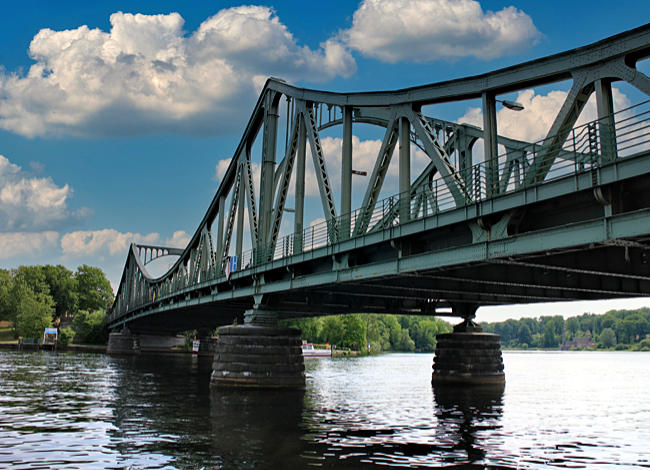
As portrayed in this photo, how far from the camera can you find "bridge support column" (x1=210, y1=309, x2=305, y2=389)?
34188mm

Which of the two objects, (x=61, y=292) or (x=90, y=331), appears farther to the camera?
(x=61, y=292)

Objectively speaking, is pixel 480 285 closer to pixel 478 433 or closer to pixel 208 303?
pixel 478 433

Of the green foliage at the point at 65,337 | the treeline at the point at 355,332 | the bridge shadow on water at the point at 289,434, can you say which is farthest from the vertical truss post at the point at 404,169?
the green foliage at the point at 65,337

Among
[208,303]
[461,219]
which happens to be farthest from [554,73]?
[208,303]

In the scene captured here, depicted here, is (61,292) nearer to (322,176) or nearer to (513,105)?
(322,176)

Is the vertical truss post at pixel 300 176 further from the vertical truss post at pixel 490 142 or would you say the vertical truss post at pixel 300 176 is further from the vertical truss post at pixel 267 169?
the vertical truss post at pixel 490 142

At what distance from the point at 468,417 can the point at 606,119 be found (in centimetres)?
1511

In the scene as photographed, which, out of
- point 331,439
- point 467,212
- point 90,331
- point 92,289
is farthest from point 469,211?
point 92,289

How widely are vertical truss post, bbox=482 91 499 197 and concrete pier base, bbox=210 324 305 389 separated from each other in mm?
19146

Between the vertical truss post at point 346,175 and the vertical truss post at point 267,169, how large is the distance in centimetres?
1050

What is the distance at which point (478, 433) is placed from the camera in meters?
22.0

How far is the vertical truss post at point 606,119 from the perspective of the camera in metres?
15.1

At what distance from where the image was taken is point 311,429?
21766 mm

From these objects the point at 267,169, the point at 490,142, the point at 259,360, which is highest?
the point at 267,169
